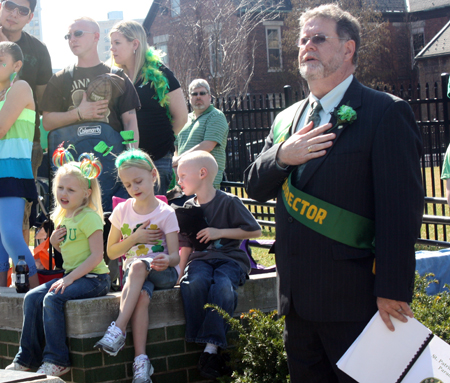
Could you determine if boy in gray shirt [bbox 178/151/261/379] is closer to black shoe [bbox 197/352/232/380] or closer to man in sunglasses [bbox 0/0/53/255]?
A: black shoe [bbox 197/352/232/380]

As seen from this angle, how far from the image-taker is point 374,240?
8.31 ft

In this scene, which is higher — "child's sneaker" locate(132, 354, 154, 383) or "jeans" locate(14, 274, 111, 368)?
"jeans" locate(14, 274, 111, 368)

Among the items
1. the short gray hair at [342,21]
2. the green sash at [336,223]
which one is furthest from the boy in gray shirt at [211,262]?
the short gray hair at [342,21]

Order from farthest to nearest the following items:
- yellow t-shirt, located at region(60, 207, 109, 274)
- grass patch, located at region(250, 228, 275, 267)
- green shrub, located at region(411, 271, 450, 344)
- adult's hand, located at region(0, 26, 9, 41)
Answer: grass patch, located at region(250, 228, 275, 267) < adult's hand, located at region(0, 26, 9, 41) < yellow t-shirt, located at region(60, 207, 109, 274) < green shrub, located at region(411, 271, 450, 344)

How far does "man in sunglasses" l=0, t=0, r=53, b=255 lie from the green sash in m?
3.14

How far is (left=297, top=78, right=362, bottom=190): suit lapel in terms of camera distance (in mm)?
2535

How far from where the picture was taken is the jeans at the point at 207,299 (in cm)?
392

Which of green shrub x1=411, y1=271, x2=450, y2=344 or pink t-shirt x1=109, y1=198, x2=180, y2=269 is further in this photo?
pink t-shirt x1=109, y1=198, x2=180, y2=269

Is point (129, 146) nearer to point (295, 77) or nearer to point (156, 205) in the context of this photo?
point (156, 205)

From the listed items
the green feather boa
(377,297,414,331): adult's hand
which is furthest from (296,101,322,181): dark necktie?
the green feather boa

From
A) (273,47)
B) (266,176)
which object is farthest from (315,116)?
(273,47)

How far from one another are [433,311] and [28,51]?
13.2 ft

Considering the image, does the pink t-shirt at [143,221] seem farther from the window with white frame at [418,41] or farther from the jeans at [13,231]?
the window with white frame at [418,41]

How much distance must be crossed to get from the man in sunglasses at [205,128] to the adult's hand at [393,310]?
13.3ft
